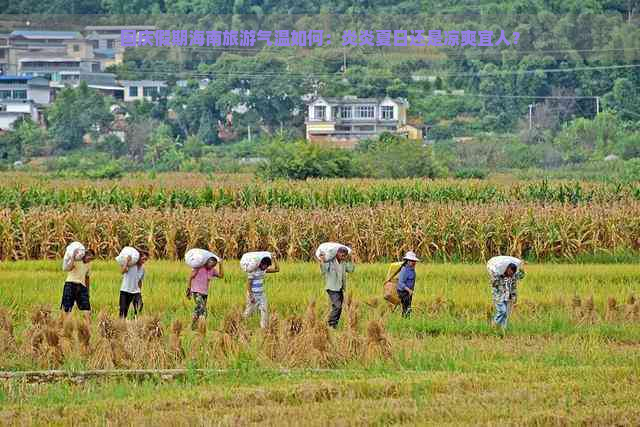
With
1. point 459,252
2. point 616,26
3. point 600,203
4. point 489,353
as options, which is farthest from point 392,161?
point 616,26

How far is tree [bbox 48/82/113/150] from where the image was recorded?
86.2 m

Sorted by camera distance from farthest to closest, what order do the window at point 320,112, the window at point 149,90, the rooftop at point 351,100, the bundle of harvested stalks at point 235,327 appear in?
the window at point 149,90, the rooftop at point 351,100, the window at point 320,112, the bundle of harvested stalks at point 235,327

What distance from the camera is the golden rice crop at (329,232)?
27.4 meters

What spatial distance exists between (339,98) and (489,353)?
248ft

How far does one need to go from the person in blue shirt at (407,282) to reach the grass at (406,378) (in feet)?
0.66

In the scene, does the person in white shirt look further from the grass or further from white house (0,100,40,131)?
white house (0,100,40,131)

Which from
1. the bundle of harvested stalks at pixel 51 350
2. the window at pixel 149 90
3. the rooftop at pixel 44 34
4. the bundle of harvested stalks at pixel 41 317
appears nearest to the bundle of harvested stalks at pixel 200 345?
the bundle of harvested stalks at pixel 51 350

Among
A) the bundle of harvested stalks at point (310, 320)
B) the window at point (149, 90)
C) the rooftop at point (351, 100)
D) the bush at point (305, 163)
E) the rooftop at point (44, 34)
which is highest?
the bundle of harvested stalks at point (310, 320)

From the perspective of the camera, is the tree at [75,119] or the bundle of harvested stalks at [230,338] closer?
the bundle of harvested stalks at [230,338]

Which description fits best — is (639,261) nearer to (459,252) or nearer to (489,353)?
(459,252)

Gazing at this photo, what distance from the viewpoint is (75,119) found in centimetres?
8731

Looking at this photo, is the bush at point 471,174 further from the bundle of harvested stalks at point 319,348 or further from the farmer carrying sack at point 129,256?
the bundle of harvested stalks at point 319,348

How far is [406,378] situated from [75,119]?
74.9 metres

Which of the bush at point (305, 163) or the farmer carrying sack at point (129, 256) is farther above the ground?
the farmer carrying sack at point (129, 256)
